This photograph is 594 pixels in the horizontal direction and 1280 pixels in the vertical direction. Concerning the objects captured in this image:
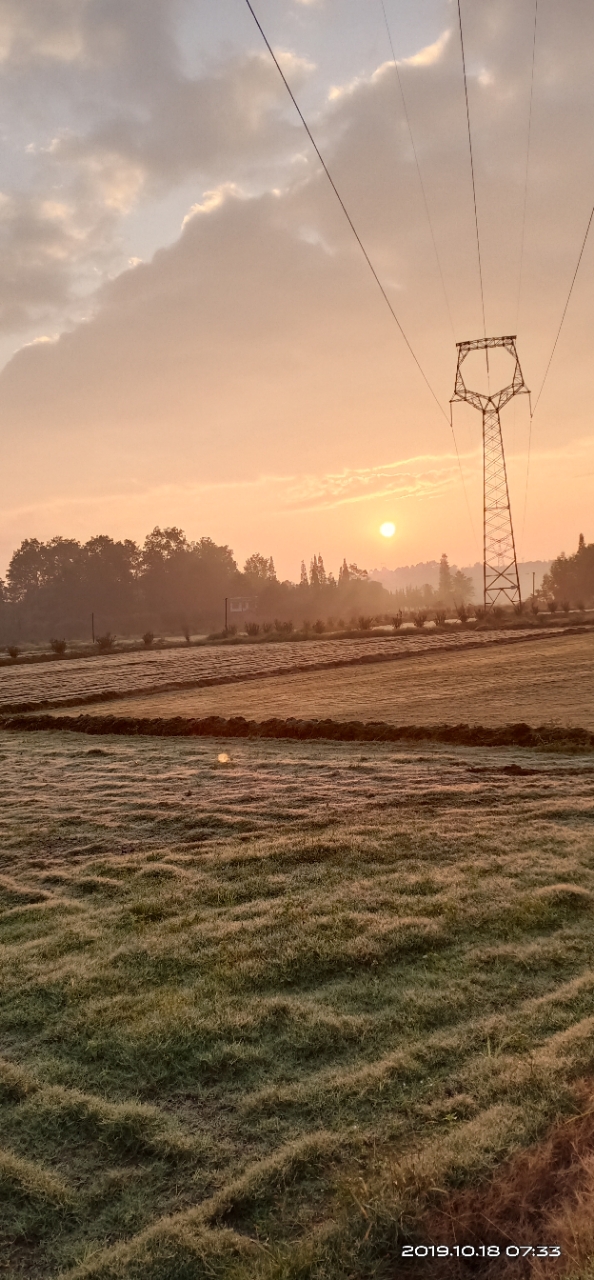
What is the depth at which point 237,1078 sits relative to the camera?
5.20 metres

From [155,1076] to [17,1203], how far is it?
1.19 m

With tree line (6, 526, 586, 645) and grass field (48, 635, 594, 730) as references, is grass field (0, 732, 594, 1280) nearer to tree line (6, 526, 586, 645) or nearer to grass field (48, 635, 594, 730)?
grass field (48, 635, 594, 730)

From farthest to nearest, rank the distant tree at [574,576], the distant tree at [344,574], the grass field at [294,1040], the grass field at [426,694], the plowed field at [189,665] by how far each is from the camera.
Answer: the distant tree at [344,574]
the distant tree at [574,576]
the plowed field at [189,665]
the grass field at [426,694]
the grass field at [294,1040]

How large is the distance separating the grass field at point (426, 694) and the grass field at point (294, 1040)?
9.25m

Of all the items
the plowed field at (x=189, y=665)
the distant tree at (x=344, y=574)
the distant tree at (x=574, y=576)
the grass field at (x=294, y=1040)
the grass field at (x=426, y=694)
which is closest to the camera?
the grass field at (x=294, y=1040)

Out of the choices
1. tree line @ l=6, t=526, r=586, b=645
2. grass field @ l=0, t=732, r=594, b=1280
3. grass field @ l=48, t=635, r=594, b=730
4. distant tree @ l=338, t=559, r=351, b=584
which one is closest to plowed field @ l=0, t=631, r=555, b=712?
grass field @ l=48, t=635, r=594, b=730

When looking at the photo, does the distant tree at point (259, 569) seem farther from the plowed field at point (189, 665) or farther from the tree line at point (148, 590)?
the plowed field at point (189, 665)

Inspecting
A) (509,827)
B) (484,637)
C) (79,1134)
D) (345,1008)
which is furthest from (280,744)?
(484,637)

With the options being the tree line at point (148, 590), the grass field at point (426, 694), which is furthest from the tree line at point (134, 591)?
the grass field at point (426, 694)

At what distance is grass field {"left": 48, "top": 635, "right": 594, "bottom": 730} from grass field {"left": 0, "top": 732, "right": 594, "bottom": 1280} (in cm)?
925

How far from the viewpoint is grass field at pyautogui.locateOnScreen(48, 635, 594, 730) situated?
Answer: 20359mm

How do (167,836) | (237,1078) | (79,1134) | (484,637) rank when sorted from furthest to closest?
1. (484,637)
2. (167,836)
3. (237,1078)
4. (79,1134)

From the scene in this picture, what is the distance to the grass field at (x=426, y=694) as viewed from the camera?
20359 millimetres

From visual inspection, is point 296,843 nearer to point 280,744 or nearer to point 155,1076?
point 155,1076
